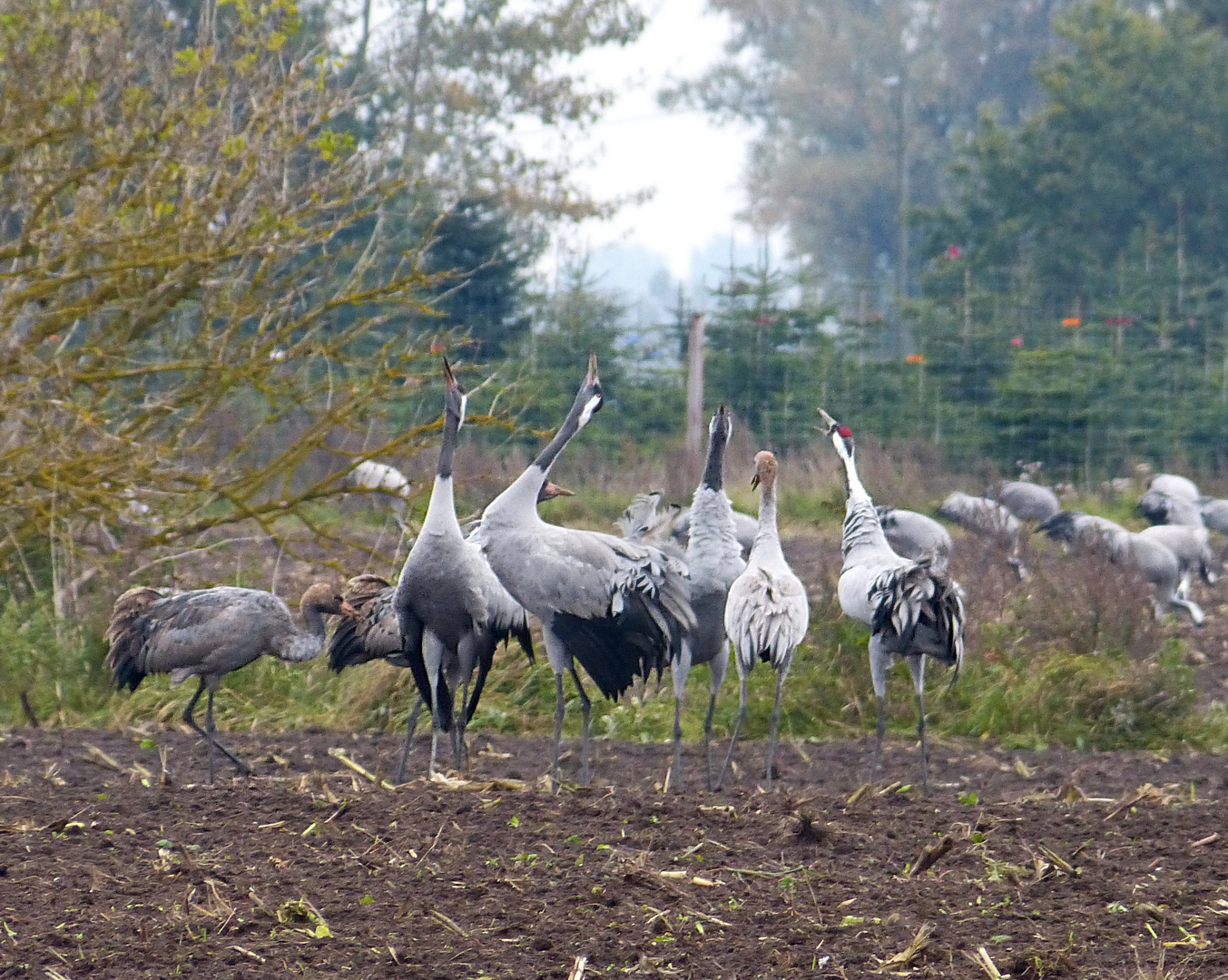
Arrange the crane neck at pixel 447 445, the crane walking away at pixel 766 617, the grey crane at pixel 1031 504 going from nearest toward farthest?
1. the crane walking away at pixel 766 617
2. the crane neck at pixel 447 445
3. the grey crane at pixel 1031 504

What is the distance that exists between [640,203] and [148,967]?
23541mm

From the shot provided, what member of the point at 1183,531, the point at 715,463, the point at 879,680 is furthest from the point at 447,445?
the point at 1183,531

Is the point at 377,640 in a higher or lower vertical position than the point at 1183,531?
lower

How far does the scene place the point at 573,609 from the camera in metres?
6.33

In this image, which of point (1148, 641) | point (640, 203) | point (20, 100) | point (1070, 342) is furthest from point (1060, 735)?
point (640, 203)

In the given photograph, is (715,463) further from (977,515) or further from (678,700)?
(977,515)

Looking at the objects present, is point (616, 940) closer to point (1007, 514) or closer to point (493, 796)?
point (493, 796)

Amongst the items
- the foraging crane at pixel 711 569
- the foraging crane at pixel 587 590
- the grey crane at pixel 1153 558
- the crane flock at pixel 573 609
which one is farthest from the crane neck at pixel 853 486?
the grey crane at pixel 1153 558

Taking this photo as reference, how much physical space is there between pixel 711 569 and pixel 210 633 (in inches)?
84.4

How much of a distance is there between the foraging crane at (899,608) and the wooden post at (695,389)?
597cm

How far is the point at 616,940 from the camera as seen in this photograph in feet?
13.0

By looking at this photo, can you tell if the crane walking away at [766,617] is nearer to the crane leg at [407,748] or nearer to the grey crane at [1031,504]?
the crane leg at [407,748]

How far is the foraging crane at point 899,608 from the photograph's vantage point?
654 centimetres

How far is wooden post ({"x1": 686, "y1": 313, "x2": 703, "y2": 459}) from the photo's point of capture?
44.4ft
